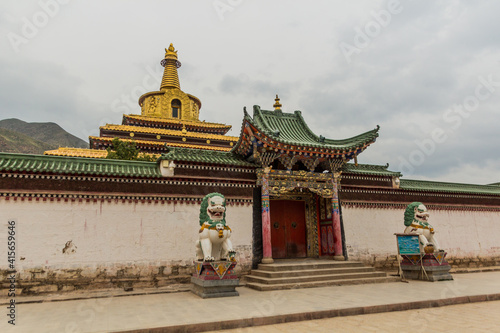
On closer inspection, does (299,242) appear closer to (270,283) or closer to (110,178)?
(270,283)

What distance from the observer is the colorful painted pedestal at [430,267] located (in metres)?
11.7

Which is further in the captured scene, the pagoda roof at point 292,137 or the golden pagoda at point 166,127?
the golden pagoda at point 166,127

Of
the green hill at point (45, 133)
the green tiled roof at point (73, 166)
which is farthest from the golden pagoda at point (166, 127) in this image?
the green hill at point (45, 133)

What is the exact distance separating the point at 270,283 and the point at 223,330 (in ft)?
14.6

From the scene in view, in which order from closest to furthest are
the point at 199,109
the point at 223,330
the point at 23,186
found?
the point at 223,330 → the point at 23,186 → the point at 199,109

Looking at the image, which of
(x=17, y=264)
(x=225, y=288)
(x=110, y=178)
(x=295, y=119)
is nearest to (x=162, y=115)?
(x=295, y=119)

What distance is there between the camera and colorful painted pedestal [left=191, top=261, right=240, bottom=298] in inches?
361

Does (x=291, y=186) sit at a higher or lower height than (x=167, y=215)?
higher

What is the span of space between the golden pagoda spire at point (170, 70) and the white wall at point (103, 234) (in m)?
22.2

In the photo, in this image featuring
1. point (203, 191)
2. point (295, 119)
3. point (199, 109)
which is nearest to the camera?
point (203, 191)

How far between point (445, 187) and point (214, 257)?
13924mm

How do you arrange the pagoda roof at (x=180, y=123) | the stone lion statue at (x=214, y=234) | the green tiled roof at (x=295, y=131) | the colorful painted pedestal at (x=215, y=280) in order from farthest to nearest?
the pagoda roof at (x=180, y=123), the green tiled roof at (x=295, y=131), the stone lion statue at (x=214, y=234), the colorful painted pedestal at (x=215, y=280)

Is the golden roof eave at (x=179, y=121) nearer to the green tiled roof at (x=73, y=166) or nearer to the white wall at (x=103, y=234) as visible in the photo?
the green tiled roof at (x=73, y=166)

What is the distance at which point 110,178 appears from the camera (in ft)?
36.7
